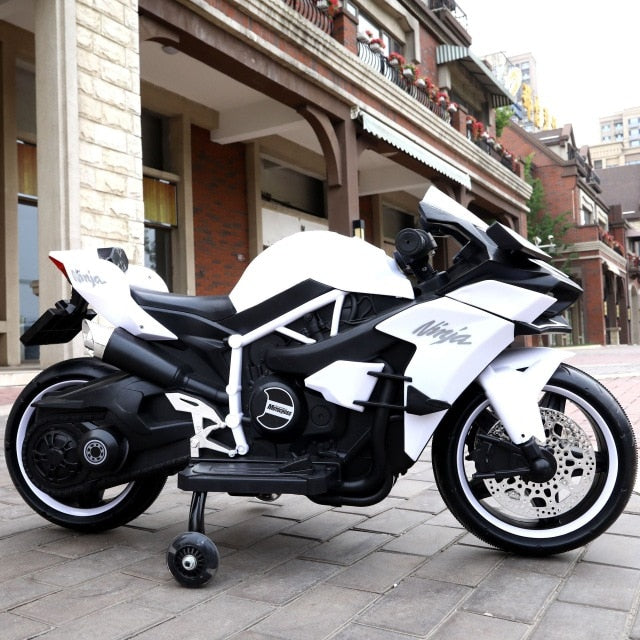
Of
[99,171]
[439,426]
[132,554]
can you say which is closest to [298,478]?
[439,426]

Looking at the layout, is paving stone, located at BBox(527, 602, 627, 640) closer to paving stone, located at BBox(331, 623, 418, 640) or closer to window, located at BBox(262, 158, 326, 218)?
paving stone, located at BBox(331, 623, 418, 640)

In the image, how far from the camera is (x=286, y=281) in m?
2.41

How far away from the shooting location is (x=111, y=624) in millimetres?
1906

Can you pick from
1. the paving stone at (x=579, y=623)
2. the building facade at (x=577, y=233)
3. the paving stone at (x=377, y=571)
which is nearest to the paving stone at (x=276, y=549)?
the paving stone at (x=377, y=571)

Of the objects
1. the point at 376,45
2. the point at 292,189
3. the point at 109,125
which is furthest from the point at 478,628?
the point at 292,189

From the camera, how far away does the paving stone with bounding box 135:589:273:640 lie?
1832 millimetres

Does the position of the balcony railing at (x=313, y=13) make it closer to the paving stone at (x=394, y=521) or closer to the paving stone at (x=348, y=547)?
the paving stone at (x=394, y=521)

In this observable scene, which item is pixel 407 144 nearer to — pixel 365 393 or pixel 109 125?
pixel 109 125

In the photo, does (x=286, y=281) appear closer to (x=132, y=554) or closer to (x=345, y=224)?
(x=132, y=554)

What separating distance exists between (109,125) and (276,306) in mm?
4777

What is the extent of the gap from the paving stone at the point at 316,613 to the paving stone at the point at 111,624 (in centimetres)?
31

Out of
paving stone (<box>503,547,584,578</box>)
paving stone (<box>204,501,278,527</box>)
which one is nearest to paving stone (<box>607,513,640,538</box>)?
paving stone (<box>503,547,584,578</box>)

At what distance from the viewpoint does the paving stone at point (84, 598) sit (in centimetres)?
198

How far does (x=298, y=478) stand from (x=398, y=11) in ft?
57.1
